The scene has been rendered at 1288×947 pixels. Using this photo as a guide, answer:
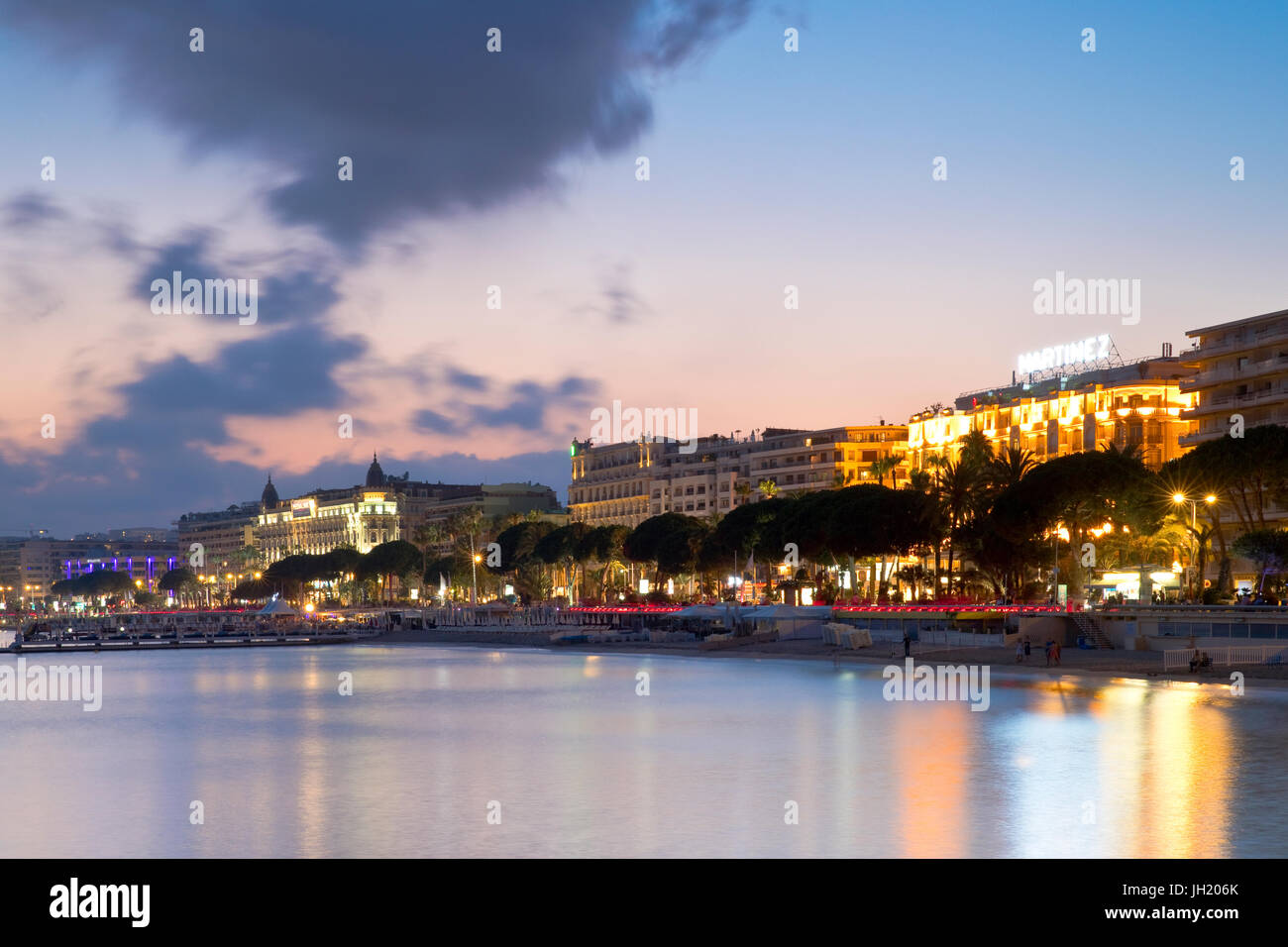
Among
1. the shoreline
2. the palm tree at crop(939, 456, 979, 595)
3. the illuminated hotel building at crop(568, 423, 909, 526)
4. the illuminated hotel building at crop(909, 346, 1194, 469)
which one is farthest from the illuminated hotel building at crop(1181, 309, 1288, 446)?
the illuminated hotel building at crop(568, 423, 909, 526)

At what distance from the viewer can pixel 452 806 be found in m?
25.6

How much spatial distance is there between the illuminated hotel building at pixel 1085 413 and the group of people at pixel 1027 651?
50.2 meters

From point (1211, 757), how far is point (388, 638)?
405 ft

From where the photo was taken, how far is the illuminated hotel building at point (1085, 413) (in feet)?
407

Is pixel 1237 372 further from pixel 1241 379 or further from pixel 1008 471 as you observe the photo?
pixel 1008 471

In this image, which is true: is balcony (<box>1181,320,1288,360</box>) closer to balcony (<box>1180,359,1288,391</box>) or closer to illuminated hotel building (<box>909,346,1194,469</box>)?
balcony (<box>1180,359,1288,391</box>)

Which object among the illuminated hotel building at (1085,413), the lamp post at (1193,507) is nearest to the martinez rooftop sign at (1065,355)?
the illuminated hotel building at (1085,413)

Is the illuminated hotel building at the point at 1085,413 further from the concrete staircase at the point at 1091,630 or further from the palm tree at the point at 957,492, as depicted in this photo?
the concrete staircase at the point at 1091,630

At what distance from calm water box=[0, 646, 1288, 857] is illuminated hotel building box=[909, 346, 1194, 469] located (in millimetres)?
75443

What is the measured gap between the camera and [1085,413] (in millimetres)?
130125

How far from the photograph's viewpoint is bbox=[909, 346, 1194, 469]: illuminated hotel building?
407ft

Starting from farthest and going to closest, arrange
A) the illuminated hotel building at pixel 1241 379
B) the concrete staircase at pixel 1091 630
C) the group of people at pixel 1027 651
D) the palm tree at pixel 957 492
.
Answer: the palm tree at pixel 957 492 < the illuminated hotel building at pixel 1241 379 < the concrete staircase at pixel 1091 630 < the group of people at pixel 1027 651

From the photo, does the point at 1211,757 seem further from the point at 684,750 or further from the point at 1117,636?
the point at 1117,636
